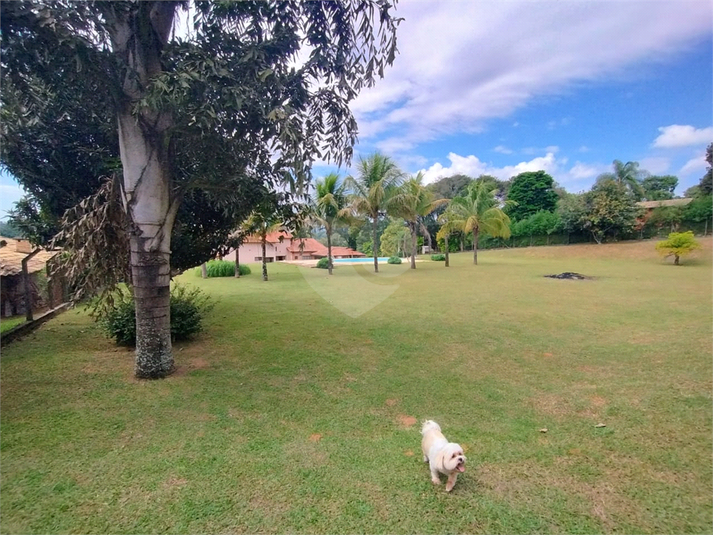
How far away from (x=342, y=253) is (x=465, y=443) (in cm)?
4431

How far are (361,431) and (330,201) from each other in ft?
50.6

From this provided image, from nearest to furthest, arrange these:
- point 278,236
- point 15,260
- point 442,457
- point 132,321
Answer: point 442,457
point 132,321
point 15,260
point 278,236

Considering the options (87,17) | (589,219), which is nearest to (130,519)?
(87,17)

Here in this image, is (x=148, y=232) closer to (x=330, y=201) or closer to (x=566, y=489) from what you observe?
(x=566, y=489)

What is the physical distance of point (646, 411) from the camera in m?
3.47

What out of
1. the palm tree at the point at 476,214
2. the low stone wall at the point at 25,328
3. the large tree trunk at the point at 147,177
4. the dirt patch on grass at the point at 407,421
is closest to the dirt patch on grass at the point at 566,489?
the dirt patch on grass at the point at 407,421

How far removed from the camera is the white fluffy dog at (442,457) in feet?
7.47

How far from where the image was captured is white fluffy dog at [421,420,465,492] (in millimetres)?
2277

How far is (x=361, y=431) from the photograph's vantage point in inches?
125

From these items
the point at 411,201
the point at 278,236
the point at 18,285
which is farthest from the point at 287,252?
the point at 18,285

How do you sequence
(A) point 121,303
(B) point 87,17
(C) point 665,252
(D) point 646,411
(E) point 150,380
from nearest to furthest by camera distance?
(B) point 87,17 < (D) point 646,411 < (E) point 150,380 < (A) point 121,303 < (C) point 665,252

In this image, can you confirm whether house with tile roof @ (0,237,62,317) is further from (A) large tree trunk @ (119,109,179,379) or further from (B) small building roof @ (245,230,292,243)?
(A) large tree trunk @ (119,109,179,379)

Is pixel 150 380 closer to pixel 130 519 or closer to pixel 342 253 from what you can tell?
pixel 130 519

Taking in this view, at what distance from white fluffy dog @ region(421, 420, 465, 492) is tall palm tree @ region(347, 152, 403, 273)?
15977 mm
